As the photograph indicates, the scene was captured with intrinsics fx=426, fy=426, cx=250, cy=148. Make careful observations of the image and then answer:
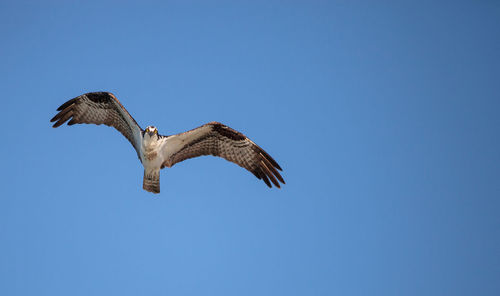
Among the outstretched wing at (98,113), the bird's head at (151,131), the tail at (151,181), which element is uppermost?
the outstretched wing at (98,113)

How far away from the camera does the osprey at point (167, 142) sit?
10977 mm

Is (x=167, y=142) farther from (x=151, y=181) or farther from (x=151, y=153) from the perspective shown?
(x=151, y=181)

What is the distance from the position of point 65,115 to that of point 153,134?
2.75 m

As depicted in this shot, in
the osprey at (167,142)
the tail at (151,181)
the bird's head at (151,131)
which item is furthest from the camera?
the tail at (151,181)

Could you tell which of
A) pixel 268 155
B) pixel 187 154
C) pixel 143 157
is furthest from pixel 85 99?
pixel 268 155

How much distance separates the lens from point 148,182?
11211 mm

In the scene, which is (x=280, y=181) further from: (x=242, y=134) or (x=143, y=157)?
(x=143, y=157)

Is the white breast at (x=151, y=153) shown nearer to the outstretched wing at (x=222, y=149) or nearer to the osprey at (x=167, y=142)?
the osprey at (x=167, y=142)

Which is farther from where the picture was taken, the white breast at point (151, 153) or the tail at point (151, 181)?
the tail at point (151, 181)

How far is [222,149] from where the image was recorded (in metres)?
11.7

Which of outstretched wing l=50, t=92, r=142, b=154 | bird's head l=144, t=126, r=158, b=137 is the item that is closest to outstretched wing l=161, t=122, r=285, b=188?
bird's head l=144, t=126, r=158, b=137

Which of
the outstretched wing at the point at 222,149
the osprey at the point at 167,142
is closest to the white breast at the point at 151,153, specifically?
the osprey at the point at 167,142

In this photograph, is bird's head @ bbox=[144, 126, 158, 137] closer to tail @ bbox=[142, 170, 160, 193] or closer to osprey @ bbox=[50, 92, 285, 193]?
osprey @ bbox=[50, 92, 285, 193]

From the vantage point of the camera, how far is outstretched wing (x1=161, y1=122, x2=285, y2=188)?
11156mm
